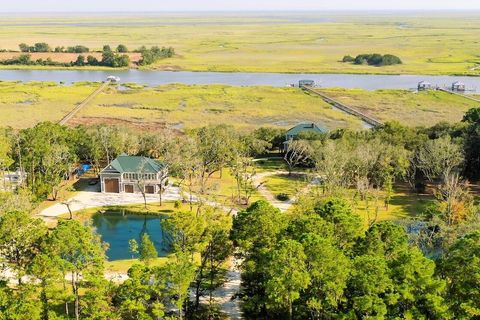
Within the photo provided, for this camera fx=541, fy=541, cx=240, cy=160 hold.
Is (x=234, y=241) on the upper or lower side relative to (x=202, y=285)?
upper

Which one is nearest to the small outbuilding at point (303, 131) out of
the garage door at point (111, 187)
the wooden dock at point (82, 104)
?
the garage door at point (111, 187)

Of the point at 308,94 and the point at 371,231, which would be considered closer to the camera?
the point at 371,231

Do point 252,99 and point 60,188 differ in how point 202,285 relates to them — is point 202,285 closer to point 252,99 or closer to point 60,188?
point 60,188

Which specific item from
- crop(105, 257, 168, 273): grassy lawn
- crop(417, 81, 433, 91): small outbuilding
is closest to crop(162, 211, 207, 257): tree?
crop(105, 257, 168, 273): grassy lawn

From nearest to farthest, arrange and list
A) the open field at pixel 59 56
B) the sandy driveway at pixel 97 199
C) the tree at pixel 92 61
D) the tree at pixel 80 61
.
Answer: the sandy driveway at pixel 97 199 → the tree at pixel 80 61 → the tree at pixel 92 61 → the open field at pixel 59 56

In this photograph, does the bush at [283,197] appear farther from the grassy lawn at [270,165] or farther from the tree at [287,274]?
the tree at [287,274]

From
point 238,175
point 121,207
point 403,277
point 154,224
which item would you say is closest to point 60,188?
point 121,207

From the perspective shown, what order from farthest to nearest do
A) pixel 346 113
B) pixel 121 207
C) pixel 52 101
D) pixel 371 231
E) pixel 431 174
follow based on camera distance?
pixel 52 101, pixel 346 113, pixel 431 174, pixel 121 207, pixel 371 231
